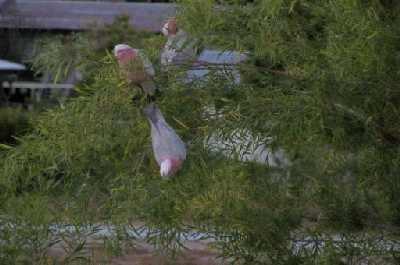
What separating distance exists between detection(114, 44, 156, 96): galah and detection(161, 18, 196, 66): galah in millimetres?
207

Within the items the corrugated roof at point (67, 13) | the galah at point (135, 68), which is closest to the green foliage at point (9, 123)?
the corrugated roof at point (67, 13)

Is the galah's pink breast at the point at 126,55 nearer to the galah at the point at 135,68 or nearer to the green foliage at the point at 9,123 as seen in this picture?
the galah at the point at 135,68

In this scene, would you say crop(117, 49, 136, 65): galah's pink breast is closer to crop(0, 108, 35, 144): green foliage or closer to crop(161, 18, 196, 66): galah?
crop(161, 18, 196, 66): galah

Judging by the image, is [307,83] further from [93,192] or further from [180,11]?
[93,192]

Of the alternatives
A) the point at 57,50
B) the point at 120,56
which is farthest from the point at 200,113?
the point at 57,50

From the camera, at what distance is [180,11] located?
2727mm

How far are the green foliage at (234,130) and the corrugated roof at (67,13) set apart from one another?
11.9m

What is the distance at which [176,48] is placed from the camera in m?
2.63

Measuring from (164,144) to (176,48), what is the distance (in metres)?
0.38

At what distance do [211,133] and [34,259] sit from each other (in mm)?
609

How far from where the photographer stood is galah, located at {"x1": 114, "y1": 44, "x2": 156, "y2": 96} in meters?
2.37

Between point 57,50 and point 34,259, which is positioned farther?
point 57,50

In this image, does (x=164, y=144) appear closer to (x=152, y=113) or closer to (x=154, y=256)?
(x=152, y=113)

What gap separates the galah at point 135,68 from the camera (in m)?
2.37
